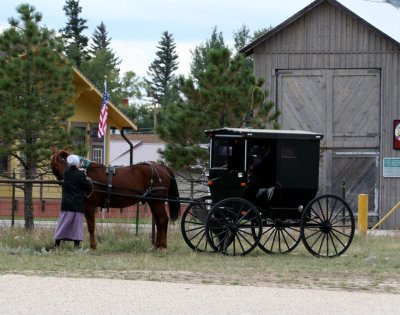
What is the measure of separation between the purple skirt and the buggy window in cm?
268

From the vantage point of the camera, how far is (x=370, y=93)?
30.7 metres

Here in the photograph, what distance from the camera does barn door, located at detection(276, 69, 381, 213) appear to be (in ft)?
100

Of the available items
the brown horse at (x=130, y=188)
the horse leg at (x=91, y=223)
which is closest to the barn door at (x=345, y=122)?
the brown horse at (x=130, y=188)

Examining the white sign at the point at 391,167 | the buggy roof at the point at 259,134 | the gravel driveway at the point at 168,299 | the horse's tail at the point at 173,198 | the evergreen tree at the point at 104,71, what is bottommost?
the gravel driveway at the point at 168,299

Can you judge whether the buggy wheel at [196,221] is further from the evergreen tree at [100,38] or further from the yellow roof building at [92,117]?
the evergreen tree at [100,38]

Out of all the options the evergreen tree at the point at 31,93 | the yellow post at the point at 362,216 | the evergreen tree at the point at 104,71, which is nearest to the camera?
the evergreen tree at the point at 31,93

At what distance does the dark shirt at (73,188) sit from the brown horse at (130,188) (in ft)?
1.37

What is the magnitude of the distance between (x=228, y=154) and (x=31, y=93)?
282 inches

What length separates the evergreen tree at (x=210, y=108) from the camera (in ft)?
85.6

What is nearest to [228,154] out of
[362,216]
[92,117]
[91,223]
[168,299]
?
[91,223]

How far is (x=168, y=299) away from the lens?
12117 mm

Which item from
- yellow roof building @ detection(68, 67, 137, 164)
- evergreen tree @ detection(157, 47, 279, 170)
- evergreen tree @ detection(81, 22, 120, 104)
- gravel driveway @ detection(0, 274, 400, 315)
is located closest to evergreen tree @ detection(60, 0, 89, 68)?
evergreen tree @ detection(81, 22, 120, 104)

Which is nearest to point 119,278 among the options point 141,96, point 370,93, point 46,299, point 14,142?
point 46,299

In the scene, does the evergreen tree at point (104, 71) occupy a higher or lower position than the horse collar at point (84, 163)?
higher
